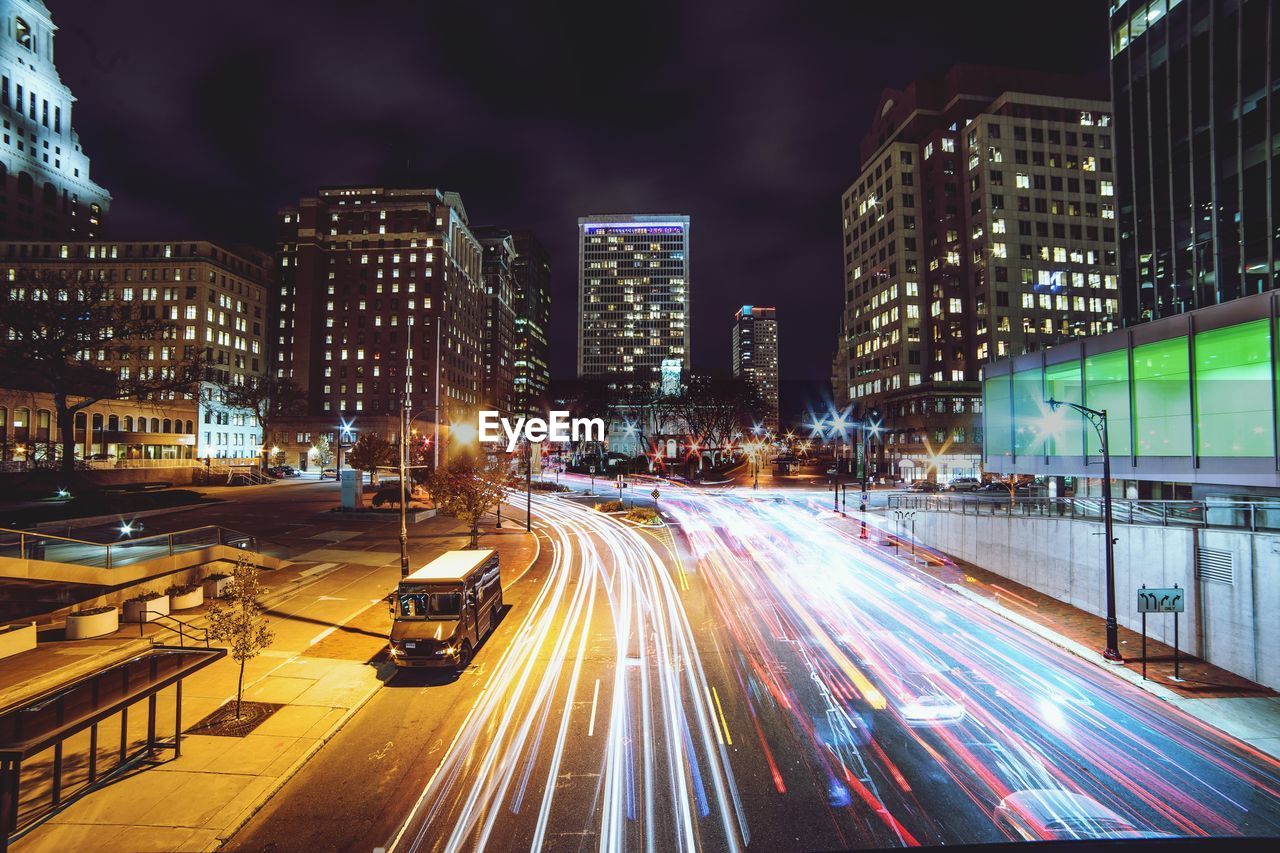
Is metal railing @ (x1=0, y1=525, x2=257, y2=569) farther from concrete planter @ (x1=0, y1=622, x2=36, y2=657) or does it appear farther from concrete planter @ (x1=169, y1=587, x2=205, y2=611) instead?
concrete planter @ (x1=0, y1=622, x2=36, y2=657)

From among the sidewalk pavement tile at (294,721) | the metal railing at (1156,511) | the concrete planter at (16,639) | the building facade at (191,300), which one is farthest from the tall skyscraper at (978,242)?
the building facade at (191,300)

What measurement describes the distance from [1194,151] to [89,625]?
54.6 metres

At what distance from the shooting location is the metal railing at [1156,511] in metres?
16.5

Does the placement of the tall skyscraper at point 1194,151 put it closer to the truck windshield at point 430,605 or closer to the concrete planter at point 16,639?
the truck windshield at point 430,605

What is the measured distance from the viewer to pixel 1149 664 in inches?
651

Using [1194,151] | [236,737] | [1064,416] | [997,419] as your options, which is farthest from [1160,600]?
[1194,151]

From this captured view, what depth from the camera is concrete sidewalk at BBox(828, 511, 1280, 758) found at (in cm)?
1327

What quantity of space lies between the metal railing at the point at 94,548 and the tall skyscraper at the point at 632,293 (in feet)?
562

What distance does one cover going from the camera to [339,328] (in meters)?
108

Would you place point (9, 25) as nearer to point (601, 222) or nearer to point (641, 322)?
point (601, 222)

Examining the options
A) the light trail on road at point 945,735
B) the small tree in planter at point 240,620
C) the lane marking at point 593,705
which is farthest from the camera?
the small tree in planter at point 240,620

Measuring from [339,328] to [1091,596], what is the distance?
11587 centimetres

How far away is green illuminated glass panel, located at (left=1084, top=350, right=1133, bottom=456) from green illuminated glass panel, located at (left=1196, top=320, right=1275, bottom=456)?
3.36m

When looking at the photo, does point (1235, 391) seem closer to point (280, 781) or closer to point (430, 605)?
point (430, 605)
